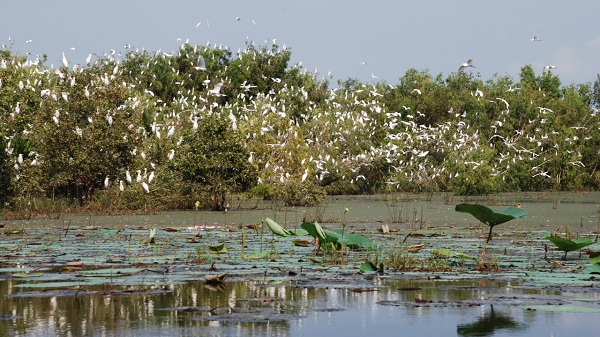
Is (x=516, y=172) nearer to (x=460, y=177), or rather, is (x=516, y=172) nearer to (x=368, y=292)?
(x=460, y=177)

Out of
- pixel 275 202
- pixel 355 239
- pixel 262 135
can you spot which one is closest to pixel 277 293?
pixel 355 239

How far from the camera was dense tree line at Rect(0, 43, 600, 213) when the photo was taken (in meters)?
21.2

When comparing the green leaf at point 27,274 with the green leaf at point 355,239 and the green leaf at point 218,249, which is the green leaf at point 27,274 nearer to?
the green leaf at point 218,249

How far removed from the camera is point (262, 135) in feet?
97.1

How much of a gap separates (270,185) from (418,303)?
2083cm

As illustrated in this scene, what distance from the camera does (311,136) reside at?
3566 cm

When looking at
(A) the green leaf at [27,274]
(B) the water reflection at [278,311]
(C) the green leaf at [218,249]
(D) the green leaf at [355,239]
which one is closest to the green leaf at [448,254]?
(D) the green leaf at [355,239]

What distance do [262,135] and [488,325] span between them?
80.0ft

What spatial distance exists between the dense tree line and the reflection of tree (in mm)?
15096

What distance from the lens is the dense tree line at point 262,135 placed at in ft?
69.4

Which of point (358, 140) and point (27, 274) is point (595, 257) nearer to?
point (27, 274)

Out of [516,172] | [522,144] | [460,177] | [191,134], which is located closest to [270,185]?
[191,134]

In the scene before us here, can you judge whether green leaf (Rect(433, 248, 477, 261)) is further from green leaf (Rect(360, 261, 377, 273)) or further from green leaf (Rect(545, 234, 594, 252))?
green leaf (Rect(360, 261, 377, 273))

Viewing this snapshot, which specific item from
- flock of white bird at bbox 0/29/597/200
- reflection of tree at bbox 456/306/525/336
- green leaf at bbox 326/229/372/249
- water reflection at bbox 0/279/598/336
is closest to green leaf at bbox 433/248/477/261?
green leaf at bbox 326/229/372/249
